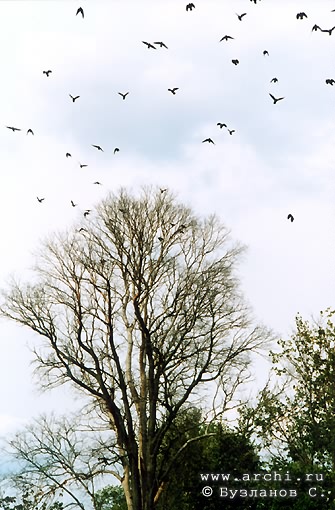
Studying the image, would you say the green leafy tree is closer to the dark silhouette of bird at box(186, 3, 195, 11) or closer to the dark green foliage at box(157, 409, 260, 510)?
the dark green foliage at box(157, 409, 260, 510)

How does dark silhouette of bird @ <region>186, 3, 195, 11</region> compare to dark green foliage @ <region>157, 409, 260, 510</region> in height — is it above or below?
above

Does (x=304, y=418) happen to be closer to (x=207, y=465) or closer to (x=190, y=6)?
(x=207, y=465)

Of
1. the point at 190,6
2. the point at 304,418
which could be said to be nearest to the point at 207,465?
the point at 304,418

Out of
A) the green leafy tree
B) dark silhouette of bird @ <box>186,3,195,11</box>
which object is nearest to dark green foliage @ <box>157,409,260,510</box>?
the green leafy tree

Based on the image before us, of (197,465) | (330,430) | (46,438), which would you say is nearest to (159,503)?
(197,465)

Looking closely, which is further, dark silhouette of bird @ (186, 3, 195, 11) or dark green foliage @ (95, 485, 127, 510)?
dark green foliage @ (95, 485, 127, 510)

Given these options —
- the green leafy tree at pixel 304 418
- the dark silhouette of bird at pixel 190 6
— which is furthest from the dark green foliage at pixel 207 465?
the dark silhouette of bird at pixel 190 6

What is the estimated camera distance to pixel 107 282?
20172 millimetres

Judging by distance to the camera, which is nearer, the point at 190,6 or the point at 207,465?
the point at 190,6

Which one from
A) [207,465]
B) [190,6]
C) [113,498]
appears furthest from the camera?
[113,498]

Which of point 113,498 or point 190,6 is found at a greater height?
point 190,6

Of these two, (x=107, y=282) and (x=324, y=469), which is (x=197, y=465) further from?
(x=107, y=282)

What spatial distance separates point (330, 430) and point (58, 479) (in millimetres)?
8910

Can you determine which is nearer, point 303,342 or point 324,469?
point 324,469
